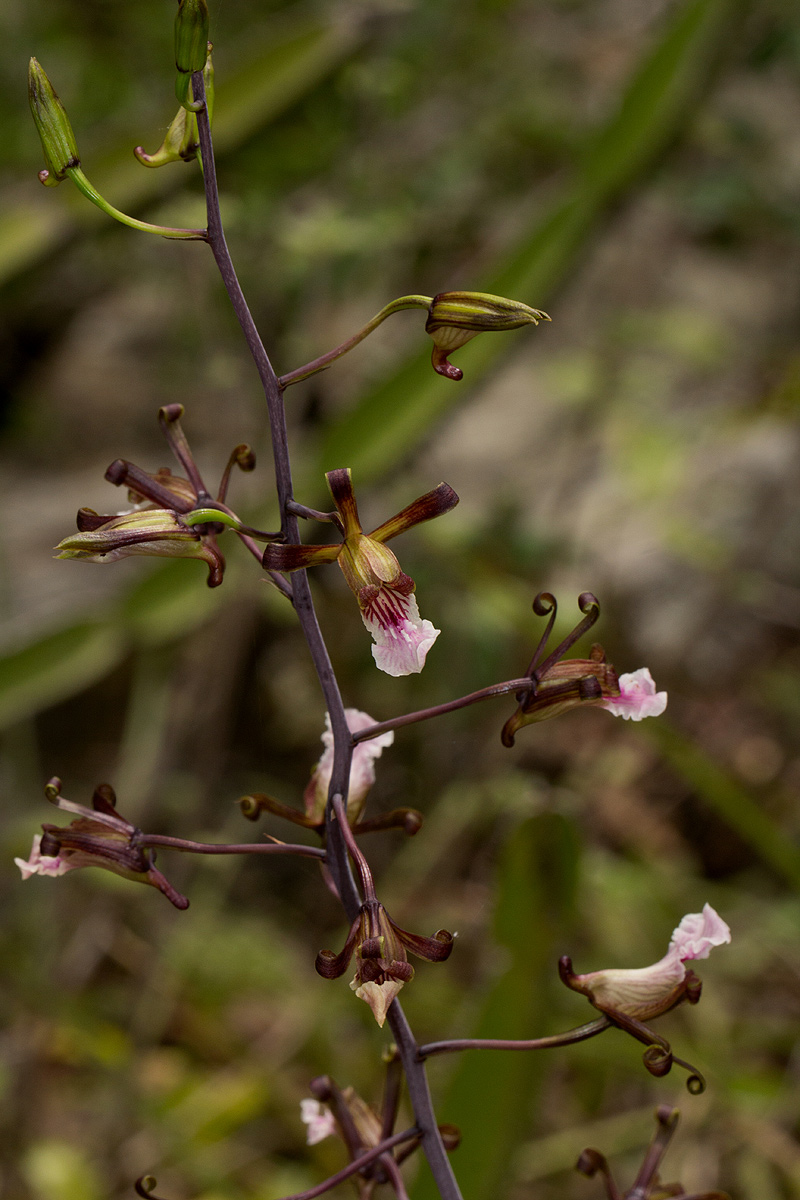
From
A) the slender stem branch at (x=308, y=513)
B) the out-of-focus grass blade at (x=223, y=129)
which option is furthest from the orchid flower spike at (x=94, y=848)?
the out-of-focus grass blade at (x=223, y=129)

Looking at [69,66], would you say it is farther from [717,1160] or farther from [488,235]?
[717,1160]

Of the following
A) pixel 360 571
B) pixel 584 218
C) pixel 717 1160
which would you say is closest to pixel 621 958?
pixel 717 1160

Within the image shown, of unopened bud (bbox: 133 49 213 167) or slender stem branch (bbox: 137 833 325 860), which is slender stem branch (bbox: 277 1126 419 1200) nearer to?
slender stem branch (bbox: 137 833 325 860)

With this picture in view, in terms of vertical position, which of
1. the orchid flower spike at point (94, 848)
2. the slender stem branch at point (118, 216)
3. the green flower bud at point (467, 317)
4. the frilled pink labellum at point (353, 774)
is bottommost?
the frilled pink labellum at point (353, 774)

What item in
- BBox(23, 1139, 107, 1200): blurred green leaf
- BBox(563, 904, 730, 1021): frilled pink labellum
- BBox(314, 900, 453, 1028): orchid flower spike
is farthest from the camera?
BBox(23, 1139, 107, 1200): blurred green leaf

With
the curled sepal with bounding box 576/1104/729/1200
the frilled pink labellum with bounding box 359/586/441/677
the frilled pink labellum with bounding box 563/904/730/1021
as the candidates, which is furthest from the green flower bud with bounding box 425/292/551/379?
the curled sepal with bounding box 576/1104/729/1200

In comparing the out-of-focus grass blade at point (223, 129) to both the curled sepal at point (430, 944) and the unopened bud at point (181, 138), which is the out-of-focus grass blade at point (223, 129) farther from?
the curled sepal at point (430, 944)

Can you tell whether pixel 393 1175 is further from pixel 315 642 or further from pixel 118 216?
pixel 118 216
